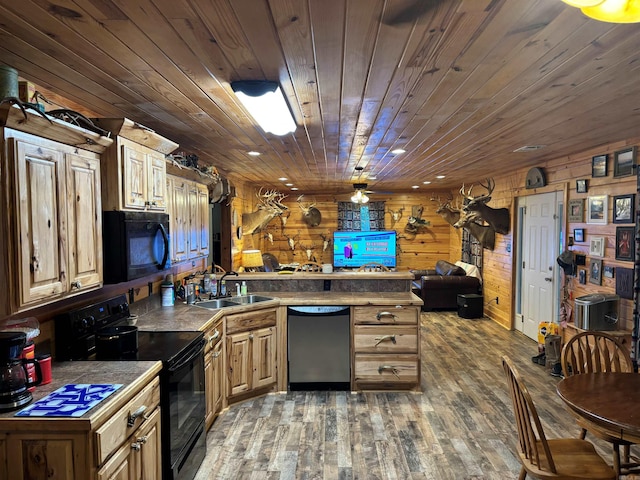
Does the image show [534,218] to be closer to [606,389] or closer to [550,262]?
[550,262]

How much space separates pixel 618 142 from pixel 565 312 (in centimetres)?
192

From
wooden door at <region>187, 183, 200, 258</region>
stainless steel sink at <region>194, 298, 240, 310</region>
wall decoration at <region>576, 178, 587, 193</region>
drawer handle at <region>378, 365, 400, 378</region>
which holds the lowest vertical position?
drawer handle at <region>378, 365, 400, 378</region>

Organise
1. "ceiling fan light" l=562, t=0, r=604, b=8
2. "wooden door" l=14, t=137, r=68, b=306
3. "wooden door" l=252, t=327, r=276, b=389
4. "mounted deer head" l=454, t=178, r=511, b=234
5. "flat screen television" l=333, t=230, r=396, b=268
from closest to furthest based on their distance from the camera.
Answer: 1. "ceiling fan light" l=562, t=0, r=604, b=8
2. "wooden door" l=14, t=137, r=68, b=306
3. "wooden door" l=252, t=327, r=276, b=389
4. "mounted deer head" l=454, t=178, r=511, b=234
5. "flat screen television" l=333, t=230, r=396, b=268

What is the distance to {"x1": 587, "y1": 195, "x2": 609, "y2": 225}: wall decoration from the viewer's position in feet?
12.8

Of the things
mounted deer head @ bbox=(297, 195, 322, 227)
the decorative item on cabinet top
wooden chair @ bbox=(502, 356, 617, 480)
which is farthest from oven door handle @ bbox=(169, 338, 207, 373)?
mounted deer head @ bbox=(297, 195, 322, 227)

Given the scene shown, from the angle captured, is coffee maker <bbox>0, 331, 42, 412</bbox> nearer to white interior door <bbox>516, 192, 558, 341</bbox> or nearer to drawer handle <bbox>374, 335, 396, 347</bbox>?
drawer handle <bbox>374, 335, 396, 347</bbox>

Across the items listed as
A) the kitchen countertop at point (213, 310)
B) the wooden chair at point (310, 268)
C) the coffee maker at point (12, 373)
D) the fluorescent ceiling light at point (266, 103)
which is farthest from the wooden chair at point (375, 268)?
the coffee maker at point (12, 373)

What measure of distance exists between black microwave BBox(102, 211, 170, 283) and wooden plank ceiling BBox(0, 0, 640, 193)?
0.74 meters

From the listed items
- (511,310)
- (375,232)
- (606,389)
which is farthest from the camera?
(375,232)

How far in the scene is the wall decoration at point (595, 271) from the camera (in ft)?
13.0

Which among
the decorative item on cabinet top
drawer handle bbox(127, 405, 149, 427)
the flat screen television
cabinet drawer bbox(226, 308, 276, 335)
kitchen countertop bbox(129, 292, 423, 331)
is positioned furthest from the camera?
the flat screen television

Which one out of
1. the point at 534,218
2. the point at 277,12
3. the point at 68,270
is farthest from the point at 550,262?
the point at 68,270

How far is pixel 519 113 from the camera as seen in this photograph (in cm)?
275

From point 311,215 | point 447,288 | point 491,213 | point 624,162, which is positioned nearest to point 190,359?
point 624,162
